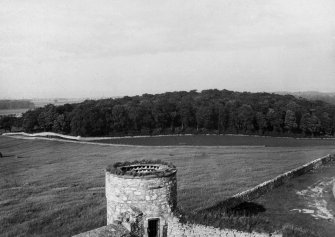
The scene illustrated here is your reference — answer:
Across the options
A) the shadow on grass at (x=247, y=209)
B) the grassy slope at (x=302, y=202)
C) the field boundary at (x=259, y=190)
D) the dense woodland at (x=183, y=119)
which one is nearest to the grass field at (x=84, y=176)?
the field boundary at (x=259, y=190)

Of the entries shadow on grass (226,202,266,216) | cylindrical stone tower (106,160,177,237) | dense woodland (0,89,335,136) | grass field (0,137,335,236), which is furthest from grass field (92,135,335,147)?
cylindrical stone tower (106,160,177,237)

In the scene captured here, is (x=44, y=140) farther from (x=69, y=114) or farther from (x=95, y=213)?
(x=95, y=213)

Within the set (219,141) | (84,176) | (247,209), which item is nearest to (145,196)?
(247,209)

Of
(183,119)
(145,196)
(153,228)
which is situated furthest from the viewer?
(183,119)

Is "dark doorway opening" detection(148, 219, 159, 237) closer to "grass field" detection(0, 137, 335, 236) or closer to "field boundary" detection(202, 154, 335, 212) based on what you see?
"field boundary" detection(202, 154, 335, 212)

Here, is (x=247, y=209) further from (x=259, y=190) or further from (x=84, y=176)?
(x=84, y=176)

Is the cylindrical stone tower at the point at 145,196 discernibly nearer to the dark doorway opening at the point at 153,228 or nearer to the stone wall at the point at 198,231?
the dark doorway opening at the point at 153,228

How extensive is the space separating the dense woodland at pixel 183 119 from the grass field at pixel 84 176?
1350 centimetres

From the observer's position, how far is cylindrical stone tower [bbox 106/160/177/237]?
506 inches

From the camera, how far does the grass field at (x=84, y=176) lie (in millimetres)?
24859

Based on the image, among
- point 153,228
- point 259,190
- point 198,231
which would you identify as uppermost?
point 153,228

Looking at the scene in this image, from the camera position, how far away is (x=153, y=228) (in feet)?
44.5

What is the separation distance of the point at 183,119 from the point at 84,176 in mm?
49031

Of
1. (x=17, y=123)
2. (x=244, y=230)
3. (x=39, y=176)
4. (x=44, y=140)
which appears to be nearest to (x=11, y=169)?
(x=39, y=176)
